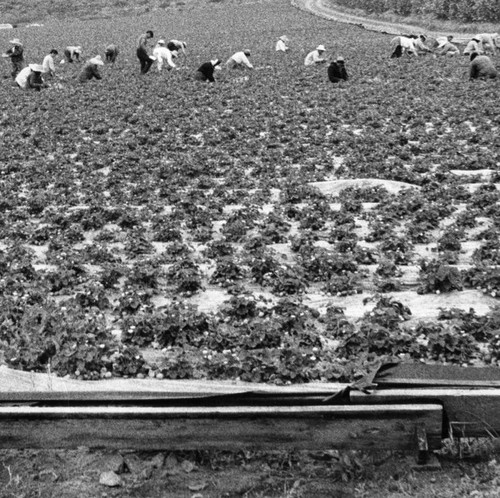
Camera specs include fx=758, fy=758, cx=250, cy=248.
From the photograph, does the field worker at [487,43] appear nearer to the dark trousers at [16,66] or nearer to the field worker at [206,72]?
the field worker at [206,72]

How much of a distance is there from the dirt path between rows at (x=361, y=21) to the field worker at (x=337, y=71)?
1724cm

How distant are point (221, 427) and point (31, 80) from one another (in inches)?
853

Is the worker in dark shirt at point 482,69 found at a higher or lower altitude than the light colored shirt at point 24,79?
higher

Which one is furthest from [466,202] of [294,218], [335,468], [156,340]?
[335,468]

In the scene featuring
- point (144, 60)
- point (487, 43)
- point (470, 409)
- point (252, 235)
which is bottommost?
point (144, 60)

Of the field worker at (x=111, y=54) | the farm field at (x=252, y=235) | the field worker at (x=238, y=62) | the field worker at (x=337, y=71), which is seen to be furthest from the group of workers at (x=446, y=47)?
the field worker at (x=111, y=54)

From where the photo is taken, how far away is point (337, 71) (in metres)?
22.5

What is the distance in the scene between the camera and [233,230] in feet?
29.6

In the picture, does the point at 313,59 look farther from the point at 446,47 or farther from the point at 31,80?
the point at 31,80

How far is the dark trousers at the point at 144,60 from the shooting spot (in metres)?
26.1

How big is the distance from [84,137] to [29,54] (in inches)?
937

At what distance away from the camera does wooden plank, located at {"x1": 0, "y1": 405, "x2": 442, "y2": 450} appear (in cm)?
468

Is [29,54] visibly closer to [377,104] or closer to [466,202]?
[377,104]

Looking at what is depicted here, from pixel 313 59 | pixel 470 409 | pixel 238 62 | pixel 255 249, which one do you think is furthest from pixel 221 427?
pixel 313 59
